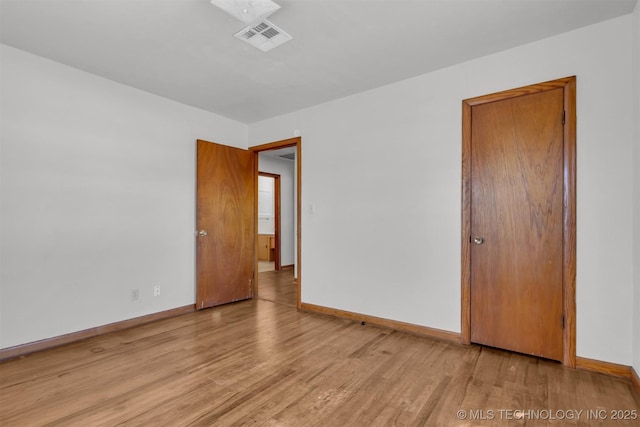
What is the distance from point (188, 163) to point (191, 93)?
84 centimetres

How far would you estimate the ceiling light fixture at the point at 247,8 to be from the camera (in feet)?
6.12

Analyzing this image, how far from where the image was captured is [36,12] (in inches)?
81.7

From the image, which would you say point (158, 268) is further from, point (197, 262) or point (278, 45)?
point (278, 45)

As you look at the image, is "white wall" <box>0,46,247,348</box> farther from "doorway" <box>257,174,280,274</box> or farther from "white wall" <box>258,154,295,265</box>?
"white wall" <box>258,154,295,265</box>

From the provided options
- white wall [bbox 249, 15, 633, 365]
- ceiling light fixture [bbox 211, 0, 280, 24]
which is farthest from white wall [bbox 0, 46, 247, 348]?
ceiling light fixture [bbox 211, 0, 280, 24]

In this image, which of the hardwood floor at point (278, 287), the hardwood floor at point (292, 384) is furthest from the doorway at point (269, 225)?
the hardwood floor at point (292, 384)

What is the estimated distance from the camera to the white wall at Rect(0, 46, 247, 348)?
2.55 m

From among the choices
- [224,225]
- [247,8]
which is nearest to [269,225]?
[224,225]

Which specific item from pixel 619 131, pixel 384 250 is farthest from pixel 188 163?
pixel 619 131

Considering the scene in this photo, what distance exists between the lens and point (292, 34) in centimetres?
230

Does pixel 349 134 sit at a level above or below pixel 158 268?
above

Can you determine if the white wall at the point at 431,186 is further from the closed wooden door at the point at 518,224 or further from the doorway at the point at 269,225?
the doorway at the point at 269,225

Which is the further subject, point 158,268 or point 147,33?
point 158,268

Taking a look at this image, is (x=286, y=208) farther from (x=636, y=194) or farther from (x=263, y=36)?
(x=636, y=194)
